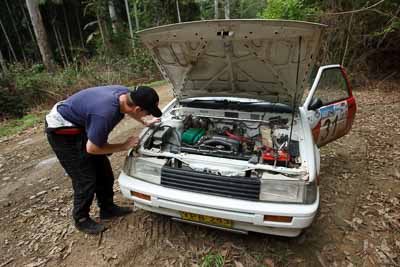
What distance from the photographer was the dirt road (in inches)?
85.7

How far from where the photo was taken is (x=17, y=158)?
431 centimetres

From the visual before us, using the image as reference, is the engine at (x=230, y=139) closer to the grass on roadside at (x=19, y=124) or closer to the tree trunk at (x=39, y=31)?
the grass on roadside at (x=19, y=124)

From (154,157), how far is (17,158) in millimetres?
3469

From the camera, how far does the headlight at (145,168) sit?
6.93 ft

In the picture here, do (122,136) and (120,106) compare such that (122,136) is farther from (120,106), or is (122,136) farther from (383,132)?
(383,132)

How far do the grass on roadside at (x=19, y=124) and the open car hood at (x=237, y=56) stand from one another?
481cm

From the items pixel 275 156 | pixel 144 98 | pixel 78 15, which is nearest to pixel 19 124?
pixel 144 98

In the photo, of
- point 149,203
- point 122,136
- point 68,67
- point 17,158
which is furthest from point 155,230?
point 68,67

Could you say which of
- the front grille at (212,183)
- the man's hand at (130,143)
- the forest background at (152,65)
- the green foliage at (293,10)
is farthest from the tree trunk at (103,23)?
the front grille at (212,183)

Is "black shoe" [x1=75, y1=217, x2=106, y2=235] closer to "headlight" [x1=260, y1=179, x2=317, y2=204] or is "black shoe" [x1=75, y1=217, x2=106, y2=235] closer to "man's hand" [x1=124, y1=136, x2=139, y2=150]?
"man's hand" [x1=124, y1=136, x2=139, y2=150]

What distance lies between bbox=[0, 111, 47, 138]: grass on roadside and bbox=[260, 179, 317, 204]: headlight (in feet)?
19.8

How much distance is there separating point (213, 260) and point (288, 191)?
2.94 feet

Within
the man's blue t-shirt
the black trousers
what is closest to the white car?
the black trousers

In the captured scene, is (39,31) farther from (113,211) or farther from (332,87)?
(332,87)
